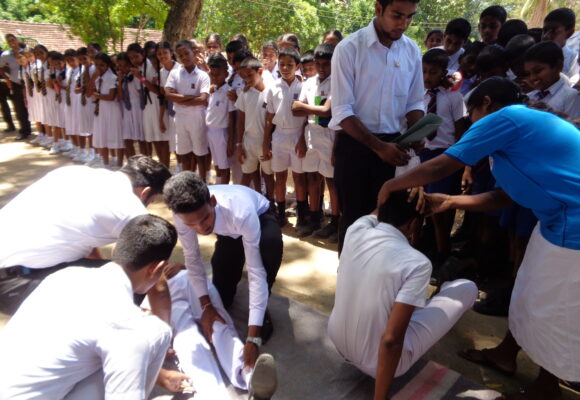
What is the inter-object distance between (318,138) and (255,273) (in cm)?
203

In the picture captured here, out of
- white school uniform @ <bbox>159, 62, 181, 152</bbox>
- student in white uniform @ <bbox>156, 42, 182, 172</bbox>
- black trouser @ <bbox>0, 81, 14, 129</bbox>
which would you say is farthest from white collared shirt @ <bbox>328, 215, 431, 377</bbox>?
black trouser @ <bbox>0, 81, 14, 129</bbox>

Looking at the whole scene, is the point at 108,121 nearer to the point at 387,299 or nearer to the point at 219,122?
the point at 219,122

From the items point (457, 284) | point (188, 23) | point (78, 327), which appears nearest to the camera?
point (78, 327)

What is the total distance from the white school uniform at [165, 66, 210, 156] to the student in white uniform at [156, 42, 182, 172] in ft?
0.87

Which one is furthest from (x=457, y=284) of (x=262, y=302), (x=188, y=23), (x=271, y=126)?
(x=188, y=23)

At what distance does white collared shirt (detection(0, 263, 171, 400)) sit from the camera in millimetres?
1320

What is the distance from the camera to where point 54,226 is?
2.01 m

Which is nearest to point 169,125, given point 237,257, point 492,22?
point 237,257

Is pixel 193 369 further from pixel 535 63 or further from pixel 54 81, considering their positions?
pixel 54 81

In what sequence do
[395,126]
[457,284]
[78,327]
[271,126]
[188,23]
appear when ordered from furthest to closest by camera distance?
[188,23], [271,126], [395,126], [457,284], [78,327]

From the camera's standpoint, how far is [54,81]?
271 inches

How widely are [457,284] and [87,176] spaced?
1.97 meters

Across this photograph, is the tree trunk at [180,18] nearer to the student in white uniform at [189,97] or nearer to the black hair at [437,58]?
the student in white uniform at [189,97]

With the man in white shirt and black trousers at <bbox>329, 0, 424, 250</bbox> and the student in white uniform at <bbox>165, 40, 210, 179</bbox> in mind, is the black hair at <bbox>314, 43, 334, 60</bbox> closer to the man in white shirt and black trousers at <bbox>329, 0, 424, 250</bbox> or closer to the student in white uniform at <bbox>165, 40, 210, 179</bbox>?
the man in white shirt and black trousers at <bbox>329, 0, 424, 250</bbox>
